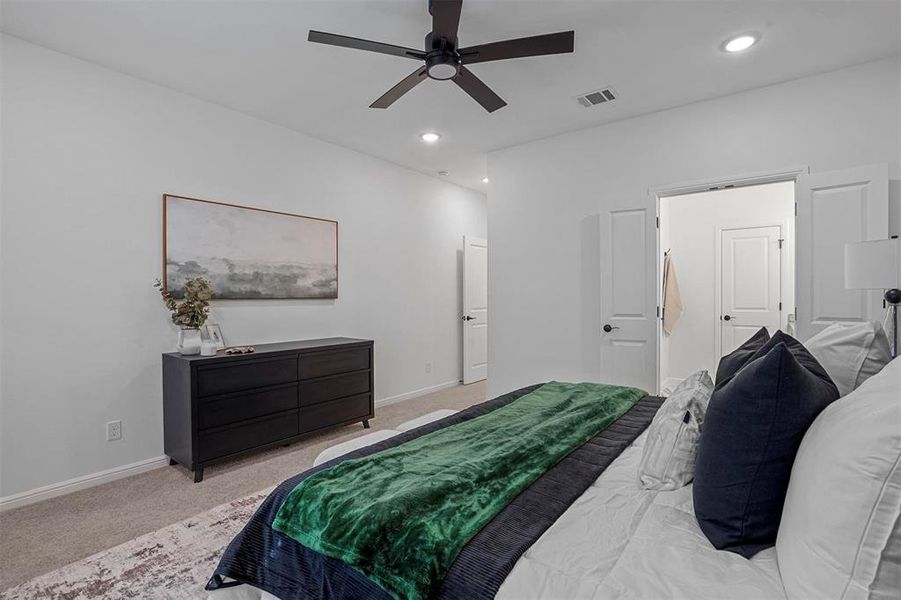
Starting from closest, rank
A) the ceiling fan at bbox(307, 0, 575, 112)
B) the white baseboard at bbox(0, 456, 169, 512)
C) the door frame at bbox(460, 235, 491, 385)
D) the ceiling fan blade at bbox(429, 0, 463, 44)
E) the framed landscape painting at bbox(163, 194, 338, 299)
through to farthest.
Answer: the ceiling fan blade at bbox(429, 0, 463, 44), the ceiling fan at bbox(307, 0, 575, 112), the white baseboard at bbox(0, 456, 169, 512), the framed landscape painting at bbox(163, 194, 338, 299), the door frame at bbox(460, 235, 491, 385)

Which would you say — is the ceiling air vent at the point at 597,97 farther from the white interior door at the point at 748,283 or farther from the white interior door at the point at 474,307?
the white interior door at the point at 748,283

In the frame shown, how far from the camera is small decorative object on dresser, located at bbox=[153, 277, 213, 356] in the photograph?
10.3ft

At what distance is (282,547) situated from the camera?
129cm

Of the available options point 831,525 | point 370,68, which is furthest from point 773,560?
point 370,68

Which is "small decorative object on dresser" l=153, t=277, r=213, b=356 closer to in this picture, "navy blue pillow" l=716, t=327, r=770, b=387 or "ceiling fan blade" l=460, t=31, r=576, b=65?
"ceiling fan blade" l=460, t=31, r=576, b=65

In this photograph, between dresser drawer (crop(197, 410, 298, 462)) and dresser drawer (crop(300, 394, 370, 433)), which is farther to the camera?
dresser drawer (crop(300, 394, 370, 433))

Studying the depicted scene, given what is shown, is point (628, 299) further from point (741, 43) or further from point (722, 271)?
point (722, 271)

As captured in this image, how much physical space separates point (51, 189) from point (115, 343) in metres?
1.04

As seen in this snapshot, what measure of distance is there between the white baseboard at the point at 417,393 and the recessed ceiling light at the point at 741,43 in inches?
169

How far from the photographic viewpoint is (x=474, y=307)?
620 centimetres

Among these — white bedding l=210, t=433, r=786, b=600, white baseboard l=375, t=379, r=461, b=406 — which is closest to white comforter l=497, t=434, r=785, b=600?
white bedding l=210, t=433, r=786, b=600

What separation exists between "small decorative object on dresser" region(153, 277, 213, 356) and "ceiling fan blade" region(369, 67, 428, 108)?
1.82 metres

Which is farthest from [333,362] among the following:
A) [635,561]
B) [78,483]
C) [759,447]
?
[759,447]

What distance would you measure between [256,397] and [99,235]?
1506 millimetres
